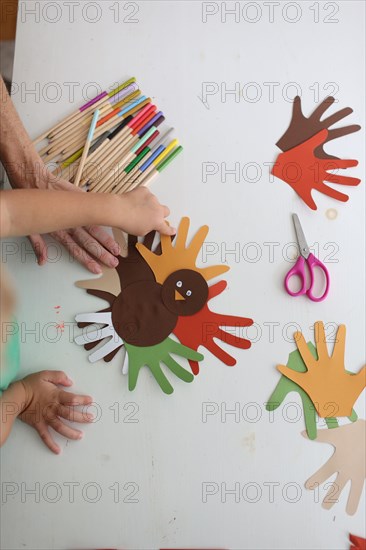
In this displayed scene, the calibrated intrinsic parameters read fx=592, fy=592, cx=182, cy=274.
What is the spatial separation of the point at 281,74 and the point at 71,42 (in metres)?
0.40

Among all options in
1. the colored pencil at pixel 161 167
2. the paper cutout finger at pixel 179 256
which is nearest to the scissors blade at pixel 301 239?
the paper cutout finger at pixel 179 256

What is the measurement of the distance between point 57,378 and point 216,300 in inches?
11.2

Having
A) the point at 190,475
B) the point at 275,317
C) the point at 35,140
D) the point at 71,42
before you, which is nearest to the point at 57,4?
the point at 71,42

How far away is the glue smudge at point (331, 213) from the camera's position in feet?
3.32

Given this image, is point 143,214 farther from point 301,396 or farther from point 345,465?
point 345,465

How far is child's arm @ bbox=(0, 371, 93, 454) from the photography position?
918 mm

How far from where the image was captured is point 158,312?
962 millimetres

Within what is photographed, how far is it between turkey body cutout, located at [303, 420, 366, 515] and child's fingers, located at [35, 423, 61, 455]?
383 millimetres

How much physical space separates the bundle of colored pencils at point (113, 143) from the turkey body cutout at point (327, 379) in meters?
0.40

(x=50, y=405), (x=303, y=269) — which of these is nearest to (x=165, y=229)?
(x=303, y=269)

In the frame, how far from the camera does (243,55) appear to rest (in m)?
1.11

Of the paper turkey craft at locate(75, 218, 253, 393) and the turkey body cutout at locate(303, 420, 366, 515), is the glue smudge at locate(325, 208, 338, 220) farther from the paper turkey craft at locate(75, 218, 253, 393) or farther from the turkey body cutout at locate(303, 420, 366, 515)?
the turkey body cutout at locate(303, 420, 366, 515)

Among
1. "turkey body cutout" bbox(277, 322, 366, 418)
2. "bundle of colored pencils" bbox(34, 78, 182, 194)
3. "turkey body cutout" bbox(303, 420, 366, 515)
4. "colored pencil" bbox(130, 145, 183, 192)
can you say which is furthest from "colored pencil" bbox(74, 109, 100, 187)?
"turkey body cutout" bbox(303, 420, 366, 515)

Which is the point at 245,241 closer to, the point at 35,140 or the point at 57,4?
the point at 35,140
